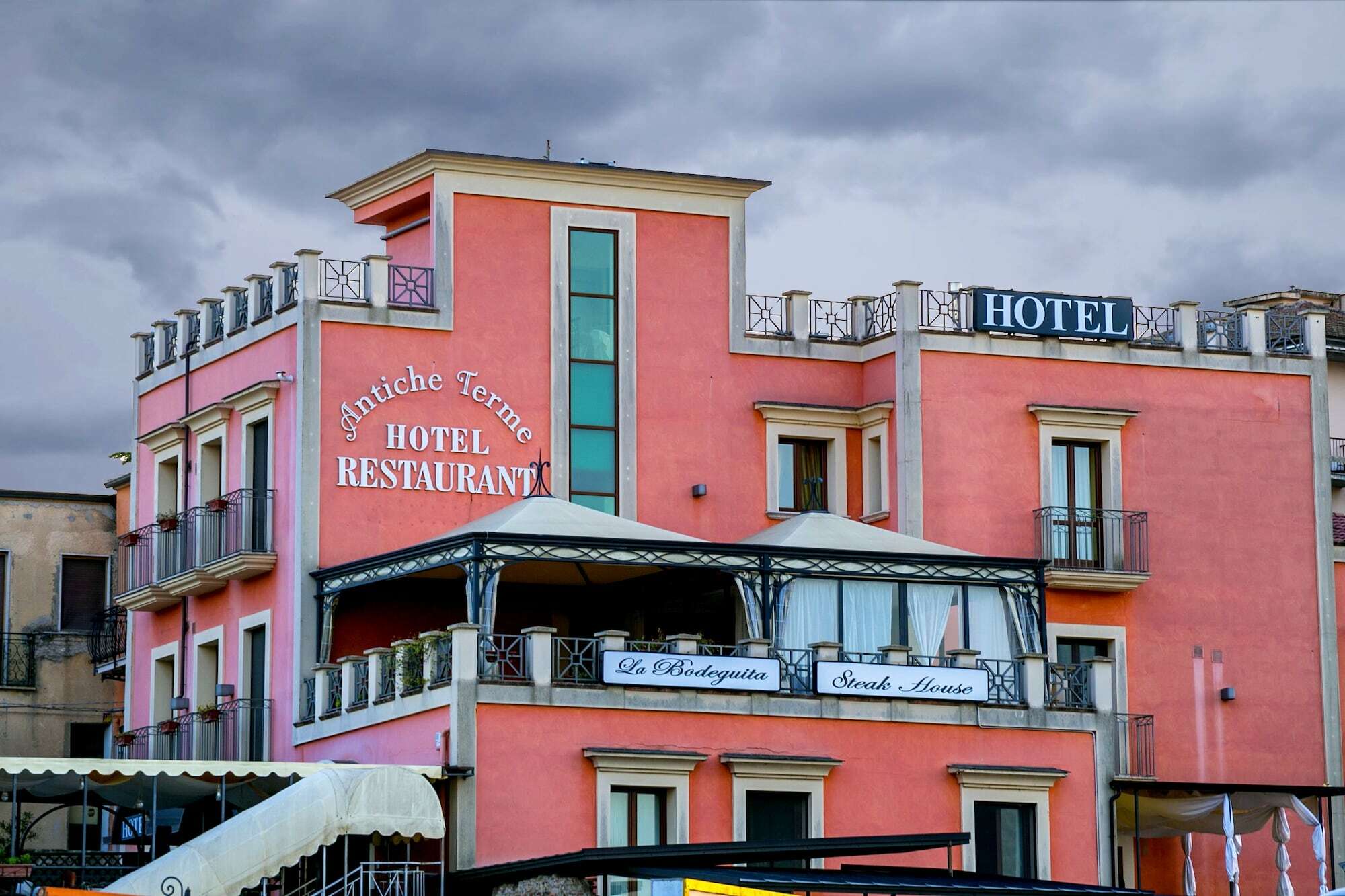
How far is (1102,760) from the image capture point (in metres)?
42.3

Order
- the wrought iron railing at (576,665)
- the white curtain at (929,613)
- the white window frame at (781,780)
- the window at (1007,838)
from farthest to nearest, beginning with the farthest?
the white curtain at (929,613) < the window at (1007,838) < the white window frame at (781,780) < the wrought iron railing at (576,665)

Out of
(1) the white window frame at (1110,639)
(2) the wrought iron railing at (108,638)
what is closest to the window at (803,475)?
(1) the white window frame at (1110,639)

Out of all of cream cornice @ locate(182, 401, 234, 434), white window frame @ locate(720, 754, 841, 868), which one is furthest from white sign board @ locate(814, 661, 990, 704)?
cream cornice @ locate(182, 401, 234, 434)

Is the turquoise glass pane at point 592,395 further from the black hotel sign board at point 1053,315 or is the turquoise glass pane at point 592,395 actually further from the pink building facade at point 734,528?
the black hotel sign board at point 1053,315

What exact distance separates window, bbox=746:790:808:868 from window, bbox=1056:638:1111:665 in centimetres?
774

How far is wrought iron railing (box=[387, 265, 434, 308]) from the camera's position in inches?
1785

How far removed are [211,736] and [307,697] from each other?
123 inches

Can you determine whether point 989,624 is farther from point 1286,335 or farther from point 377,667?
point 1286,335

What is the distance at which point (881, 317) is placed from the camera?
47906 millimetres

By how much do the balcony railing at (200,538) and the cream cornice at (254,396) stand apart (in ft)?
4.54

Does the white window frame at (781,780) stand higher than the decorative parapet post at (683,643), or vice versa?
the decorative parapet post at (683,643)

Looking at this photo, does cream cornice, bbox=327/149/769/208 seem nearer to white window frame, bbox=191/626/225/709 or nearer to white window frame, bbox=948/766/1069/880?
white window frame, bbox=191/626/225/709

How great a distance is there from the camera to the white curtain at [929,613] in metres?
42.5

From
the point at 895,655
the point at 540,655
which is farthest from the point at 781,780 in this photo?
the point at 540,655
